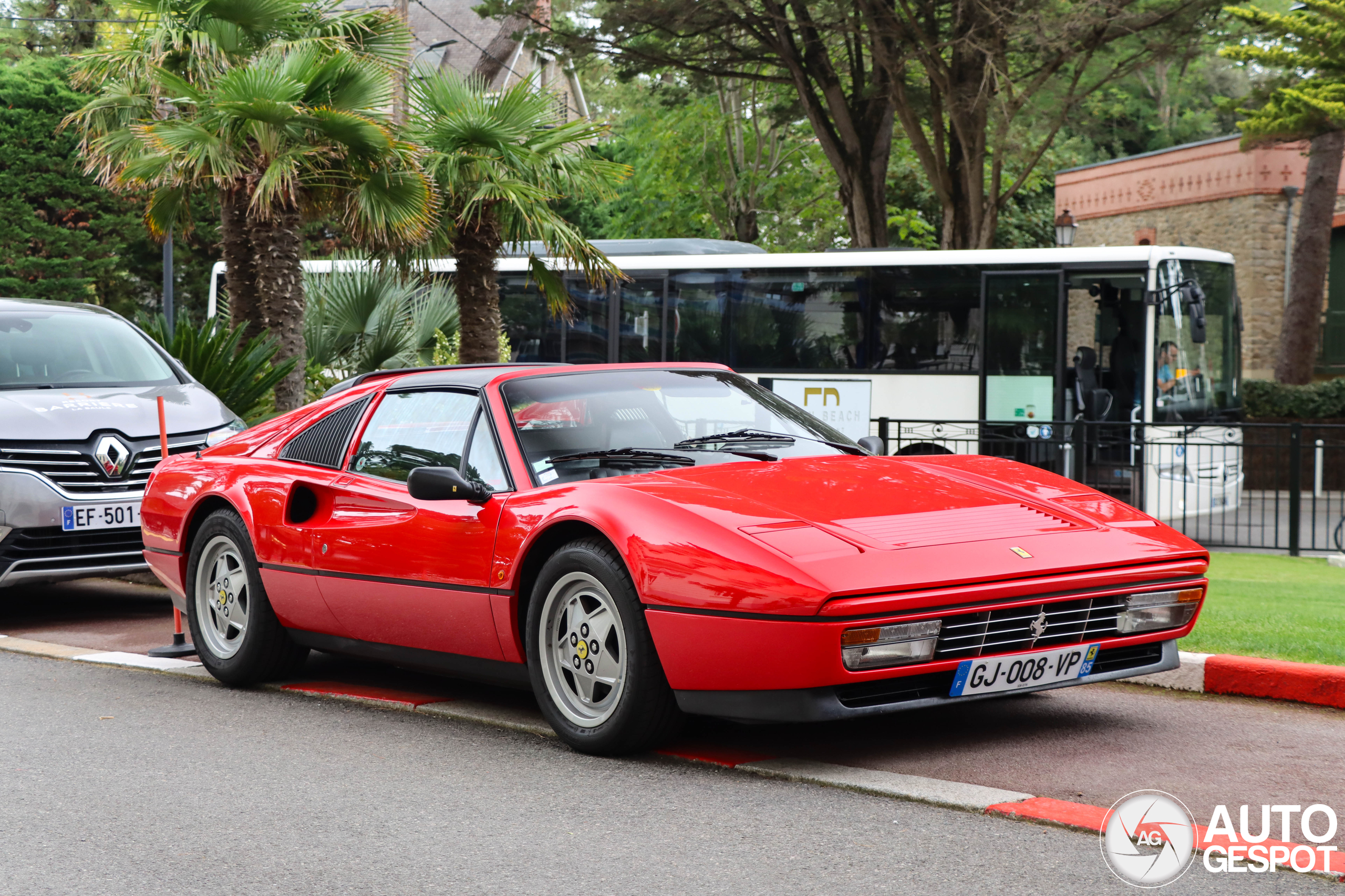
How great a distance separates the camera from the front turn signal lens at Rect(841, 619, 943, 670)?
4.39 m

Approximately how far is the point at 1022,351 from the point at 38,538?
12.0 metres

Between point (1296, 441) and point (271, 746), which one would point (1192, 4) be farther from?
point (271, 746)

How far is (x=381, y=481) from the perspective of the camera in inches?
235

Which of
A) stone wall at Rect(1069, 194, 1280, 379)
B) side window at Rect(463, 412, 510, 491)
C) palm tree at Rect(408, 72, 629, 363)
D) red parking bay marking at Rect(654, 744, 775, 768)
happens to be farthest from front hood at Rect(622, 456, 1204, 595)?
stone wall at Rect(1069, 194, 1280, 379)

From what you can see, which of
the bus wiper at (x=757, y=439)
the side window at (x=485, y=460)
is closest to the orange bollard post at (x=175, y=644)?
the side window at (x=485, y=460)

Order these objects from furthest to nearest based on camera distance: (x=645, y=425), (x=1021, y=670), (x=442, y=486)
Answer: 1. (x=645, y=425)
2. (x=442, y=486)
3. (x=1021, y=670)

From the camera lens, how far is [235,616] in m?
6.67

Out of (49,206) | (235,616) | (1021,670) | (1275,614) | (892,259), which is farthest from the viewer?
(49,206)

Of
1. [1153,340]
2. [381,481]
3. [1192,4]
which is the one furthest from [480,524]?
[1192,4]

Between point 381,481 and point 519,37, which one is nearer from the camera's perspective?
point 381,481

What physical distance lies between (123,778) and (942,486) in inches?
118

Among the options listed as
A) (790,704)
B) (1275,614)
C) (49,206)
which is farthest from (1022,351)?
(49,206)

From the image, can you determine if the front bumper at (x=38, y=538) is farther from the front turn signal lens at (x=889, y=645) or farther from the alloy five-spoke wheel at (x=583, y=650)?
the front turn signal lens at (x=889, y=645)

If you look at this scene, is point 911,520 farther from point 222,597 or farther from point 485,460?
point 222,597
